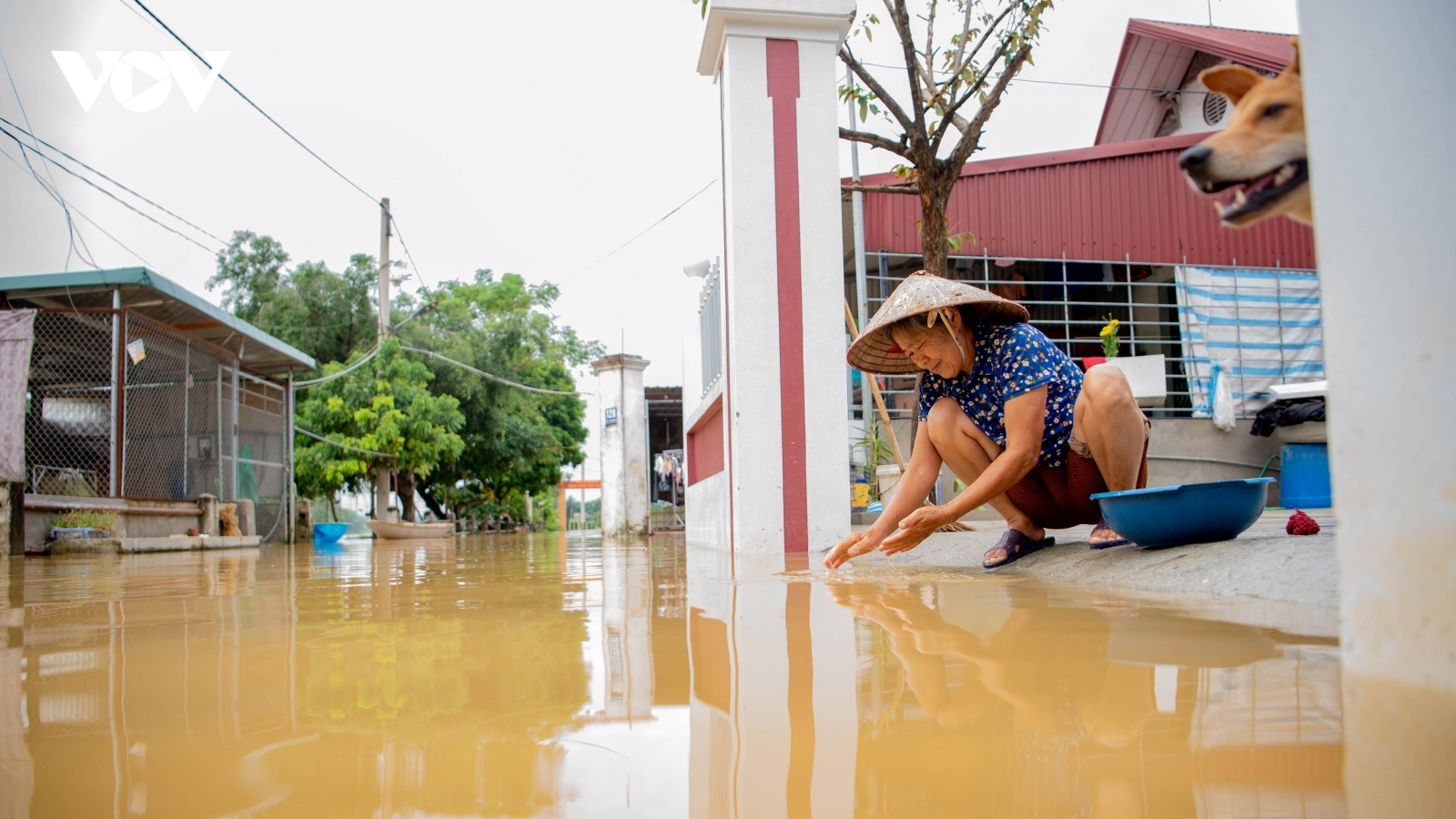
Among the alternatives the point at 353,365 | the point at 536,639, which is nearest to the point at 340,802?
the point at 536,639

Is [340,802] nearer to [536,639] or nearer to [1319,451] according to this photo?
[536,639]

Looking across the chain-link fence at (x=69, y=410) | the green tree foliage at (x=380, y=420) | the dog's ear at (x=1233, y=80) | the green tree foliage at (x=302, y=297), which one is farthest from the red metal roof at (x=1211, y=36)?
the green tree foliage at (x=302, y=297)

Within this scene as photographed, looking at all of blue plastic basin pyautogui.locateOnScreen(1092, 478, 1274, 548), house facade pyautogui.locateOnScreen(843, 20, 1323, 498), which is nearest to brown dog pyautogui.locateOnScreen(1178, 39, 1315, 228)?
blue plastic basin pyautogui.locateOnScreen(1092, 478, 1274, 548)

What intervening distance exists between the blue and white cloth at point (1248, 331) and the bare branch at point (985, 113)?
4.58 meters

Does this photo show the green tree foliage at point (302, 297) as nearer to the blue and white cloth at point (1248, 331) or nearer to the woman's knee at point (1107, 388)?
the blue and white cloth at point (1248, 331)

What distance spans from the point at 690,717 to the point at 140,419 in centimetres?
1101

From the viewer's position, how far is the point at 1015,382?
236cm

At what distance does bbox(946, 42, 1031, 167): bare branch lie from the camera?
4727mm

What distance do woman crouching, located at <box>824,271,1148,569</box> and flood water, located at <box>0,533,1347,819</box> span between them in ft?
2.27

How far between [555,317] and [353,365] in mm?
10128

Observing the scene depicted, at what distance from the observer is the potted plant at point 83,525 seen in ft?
23.7

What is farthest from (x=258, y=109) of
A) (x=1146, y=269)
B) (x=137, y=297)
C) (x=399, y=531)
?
(x=1146, y=269)

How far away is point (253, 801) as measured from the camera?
0.66 metres

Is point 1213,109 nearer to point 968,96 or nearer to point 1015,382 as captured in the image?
point 968,96
